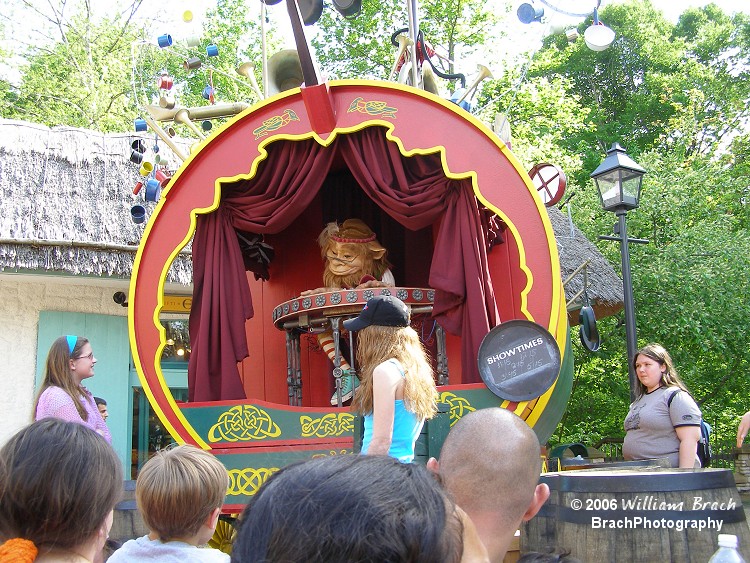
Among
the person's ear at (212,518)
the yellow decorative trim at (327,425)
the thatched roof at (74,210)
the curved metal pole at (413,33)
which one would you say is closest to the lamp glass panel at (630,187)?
the thatched roof at (74,210)

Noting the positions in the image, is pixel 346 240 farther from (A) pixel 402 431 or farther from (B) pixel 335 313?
(A) pixel 402 431

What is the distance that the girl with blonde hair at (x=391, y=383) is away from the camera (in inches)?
127

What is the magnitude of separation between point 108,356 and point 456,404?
499cm

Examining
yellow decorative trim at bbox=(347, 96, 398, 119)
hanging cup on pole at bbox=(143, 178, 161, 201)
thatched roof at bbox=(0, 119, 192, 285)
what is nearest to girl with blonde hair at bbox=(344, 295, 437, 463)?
yellow decorative trim at bbox=(347, 96, 398, 119)

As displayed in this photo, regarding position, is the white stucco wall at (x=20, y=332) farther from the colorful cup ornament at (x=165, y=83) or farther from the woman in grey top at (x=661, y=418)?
the woman in grey top at (x=661, y=418)

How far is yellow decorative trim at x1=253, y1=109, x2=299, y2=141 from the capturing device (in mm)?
5371

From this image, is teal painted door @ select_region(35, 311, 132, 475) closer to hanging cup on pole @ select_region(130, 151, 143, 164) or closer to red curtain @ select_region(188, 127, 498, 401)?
hanging cup on pole @ select_region(130, 151, 143, 164)

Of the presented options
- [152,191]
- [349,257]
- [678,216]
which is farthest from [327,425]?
[678,216]

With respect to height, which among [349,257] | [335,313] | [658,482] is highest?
[349,257]

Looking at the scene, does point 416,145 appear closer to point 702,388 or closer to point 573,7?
point 573,7

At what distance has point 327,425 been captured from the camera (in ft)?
16.1

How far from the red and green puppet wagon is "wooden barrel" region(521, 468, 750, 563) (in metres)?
1.79

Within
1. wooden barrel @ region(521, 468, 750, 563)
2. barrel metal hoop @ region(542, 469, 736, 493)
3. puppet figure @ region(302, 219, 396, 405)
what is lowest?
wooden barrel @ region(521, 468, 750, 563)

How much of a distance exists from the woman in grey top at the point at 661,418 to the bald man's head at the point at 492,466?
2.51 metres
